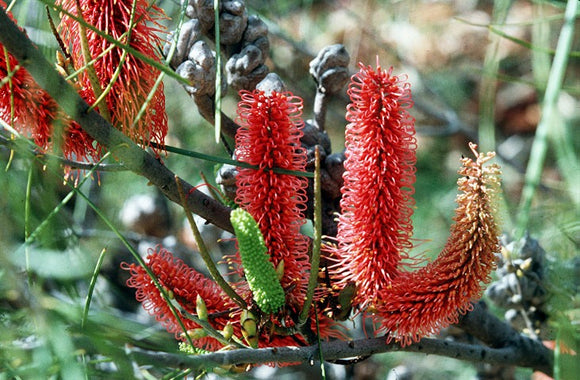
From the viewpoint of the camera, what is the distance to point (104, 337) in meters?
0.29

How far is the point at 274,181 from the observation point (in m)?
0.43

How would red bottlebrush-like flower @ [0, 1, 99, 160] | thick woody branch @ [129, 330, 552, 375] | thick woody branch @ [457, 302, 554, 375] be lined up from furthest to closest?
thick woody branch @ [457, 302, 554, 375], red bottlebrush-like flower @ [0, 1, 99, 160], thick woody branch @ [129, 330, 552, 375]

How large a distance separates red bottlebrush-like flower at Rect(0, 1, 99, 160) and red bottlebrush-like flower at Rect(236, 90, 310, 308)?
10cm

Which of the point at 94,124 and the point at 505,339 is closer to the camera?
the point at 94,124

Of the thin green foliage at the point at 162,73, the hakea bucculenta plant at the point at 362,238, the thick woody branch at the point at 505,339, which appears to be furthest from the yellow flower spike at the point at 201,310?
the thick woody branch at the point at 505,339

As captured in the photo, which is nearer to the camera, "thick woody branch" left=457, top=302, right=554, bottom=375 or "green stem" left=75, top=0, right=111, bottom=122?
"green stem" left=75, top=0, right=111, bottom=122

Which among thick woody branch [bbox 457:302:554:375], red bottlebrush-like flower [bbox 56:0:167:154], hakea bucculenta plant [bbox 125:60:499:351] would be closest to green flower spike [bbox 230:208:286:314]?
hakea bucculenta plant [bbox 125:60:499:351]

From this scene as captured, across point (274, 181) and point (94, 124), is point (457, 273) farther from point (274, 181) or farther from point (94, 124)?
point (94, 124)

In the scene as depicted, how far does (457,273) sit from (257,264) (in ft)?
0.42

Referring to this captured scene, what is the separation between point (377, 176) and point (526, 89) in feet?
5.23

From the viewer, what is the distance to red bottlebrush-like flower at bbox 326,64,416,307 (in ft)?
1.39

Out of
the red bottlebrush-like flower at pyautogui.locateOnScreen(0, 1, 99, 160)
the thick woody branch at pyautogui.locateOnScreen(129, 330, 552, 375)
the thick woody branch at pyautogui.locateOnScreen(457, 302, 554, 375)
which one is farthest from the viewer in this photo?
the thick woody branch at pyautogui.locateOnScreen(457, 302, 554, 375)

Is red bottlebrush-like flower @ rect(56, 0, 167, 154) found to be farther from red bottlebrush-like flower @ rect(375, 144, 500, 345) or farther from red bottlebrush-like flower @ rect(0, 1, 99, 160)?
red bottlebrush-like flower @ rect(375, 144, 500, 345)

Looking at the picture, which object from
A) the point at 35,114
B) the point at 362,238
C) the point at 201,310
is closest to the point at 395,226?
the point at 362,238
